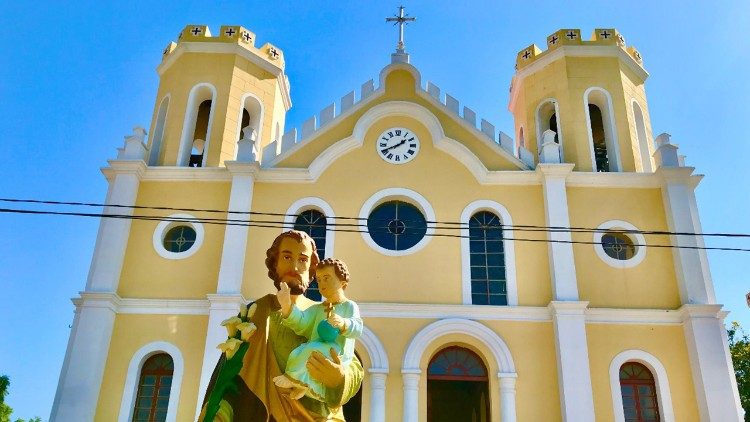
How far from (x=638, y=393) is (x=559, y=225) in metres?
3.87

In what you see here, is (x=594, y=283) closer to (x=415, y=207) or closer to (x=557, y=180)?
(x=557, y=180)

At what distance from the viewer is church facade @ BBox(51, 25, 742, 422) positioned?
13.9m

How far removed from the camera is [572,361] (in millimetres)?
13742

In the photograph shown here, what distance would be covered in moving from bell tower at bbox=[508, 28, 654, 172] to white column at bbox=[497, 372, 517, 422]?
5673 mm

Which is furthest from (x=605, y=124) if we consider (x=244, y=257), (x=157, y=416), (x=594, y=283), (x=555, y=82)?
(x=157, y=416)

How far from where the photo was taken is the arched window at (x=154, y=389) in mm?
14094

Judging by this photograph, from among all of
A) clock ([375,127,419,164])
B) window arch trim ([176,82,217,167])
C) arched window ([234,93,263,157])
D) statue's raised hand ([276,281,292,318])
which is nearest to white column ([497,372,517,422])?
clock ([375,127,419,164])

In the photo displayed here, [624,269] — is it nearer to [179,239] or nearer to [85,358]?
[179,239]

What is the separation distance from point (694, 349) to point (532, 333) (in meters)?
3.26

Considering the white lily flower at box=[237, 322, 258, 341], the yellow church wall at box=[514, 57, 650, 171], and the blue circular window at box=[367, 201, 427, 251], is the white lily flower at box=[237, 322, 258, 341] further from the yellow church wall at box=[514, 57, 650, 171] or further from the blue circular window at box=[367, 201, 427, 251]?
the yellow church wall at box=[514, 57, 650, 171]

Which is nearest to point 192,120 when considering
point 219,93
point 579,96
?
point 219,93

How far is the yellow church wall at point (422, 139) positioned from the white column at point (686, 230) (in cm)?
354

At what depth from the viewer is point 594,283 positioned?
1505 cm

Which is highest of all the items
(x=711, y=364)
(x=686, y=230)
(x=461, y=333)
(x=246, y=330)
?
(x=686, y=230)
